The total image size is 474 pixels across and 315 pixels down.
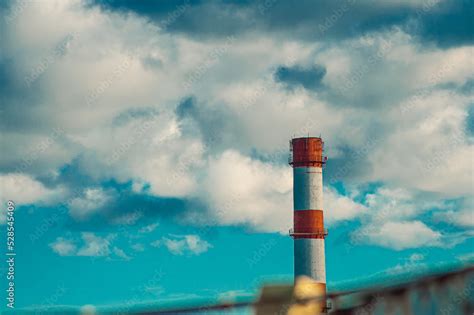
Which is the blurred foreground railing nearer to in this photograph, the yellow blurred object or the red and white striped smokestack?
the yellow blurred object

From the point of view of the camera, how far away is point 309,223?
36.8m

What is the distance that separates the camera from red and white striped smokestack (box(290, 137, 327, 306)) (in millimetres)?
36781

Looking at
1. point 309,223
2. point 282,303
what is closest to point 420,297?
point 282,303

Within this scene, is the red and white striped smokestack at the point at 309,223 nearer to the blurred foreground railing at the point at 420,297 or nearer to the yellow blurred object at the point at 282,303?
the yellow blurred object at the point at 282,303

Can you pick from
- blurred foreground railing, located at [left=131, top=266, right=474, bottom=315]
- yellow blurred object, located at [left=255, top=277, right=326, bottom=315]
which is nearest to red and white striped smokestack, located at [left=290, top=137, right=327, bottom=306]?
yellow blurred object, located at [left=255, top=277, right=326, bottom=315]

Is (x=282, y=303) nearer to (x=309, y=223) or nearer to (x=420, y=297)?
(x=309, y=223)

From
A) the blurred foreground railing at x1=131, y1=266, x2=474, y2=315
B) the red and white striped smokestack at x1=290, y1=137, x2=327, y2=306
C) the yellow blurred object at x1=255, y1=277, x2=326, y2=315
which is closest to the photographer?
the blurred foreground railing at x1=131, y1=266, x2=474, y2=315

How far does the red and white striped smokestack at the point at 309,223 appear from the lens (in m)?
36.8

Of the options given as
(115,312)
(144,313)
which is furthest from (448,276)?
(115,312)

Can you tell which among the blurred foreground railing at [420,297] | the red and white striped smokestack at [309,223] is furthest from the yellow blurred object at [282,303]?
the blurred foreground railing at [420,297]

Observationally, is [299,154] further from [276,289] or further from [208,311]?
[208,311]

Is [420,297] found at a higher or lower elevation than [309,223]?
lower

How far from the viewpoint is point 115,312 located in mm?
17016

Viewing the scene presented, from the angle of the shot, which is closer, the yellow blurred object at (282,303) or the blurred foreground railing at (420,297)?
the blurred foreground railing at (420,297)
